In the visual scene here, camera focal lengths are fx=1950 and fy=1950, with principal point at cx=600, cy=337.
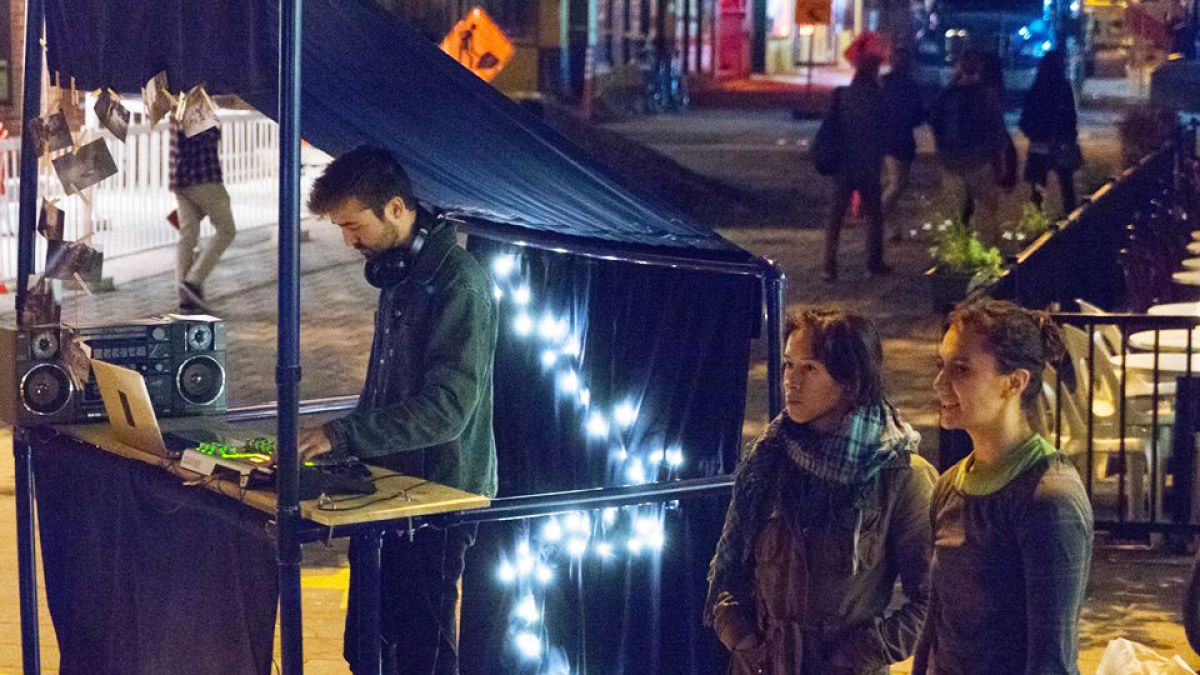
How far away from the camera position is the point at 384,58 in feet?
17.5

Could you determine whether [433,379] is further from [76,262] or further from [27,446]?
[27,446]

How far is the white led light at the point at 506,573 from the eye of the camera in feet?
18.0

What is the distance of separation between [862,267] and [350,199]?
12.8m

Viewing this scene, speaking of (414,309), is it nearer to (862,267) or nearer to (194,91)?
(194,91)

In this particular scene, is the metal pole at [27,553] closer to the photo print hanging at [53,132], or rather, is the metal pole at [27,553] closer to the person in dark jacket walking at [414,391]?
the photo print hanging at [53,132]

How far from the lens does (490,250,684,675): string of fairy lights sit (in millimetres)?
5441

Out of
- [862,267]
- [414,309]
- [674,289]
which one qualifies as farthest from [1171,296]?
[414,309]

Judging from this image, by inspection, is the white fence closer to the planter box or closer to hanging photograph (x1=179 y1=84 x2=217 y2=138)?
the planter box

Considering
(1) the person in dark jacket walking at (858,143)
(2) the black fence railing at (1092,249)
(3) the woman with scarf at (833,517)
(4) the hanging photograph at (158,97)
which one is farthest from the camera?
(1) the person in dark jacket walking at (858,143)

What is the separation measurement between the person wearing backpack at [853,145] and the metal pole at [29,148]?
35.0 ft

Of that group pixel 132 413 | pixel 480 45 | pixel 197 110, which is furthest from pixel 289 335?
pixel 480 45

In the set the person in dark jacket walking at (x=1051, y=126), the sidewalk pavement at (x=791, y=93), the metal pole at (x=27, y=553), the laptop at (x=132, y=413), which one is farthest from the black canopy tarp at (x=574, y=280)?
the sidewalk pavement at (x=791, y=93)

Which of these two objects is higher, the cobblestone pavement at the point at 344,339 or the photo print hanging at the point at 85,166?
the photo print hanging at the point at 85,166

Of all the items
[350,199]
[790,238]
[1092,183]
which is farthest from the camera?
[790,238]
